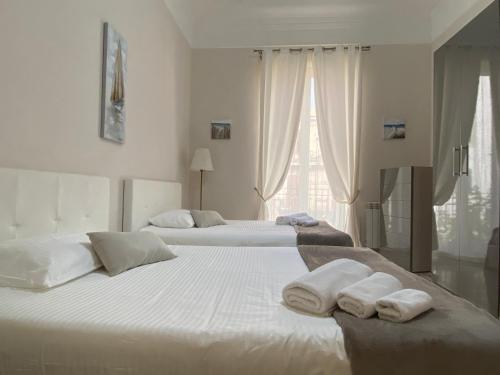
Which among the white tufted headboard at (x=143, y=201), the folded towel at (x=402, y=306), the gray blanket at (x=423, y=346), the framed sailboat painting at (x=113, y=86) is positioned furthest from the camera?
the white tufted headboard at (x=143, y=201)

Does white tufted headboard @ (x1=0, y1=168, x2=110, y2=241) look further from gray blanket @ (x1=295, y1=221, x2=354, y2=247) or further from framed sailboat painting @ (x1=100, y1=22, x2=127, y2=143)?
gray blanket @ (x1=295, y1=221, x2=354, y2=247)

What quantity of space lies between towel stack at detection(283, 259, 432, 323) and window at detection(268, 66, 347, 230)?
11.2 ft

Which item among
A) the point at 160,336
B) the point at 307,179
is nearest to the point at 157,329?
the point at 160,336

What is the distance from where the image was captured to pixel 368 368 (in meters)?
0.93

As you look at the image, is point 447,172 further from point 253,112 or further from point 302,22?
point 302,22

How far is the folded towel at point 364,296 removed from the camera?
3.78ft

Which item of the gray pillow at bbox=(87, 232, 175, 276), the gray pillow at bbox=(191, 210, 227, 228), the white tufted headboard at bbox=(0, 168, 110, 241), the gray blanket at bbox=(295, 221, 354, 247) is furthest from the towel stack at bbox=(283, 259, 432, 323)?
the gray pillow at bbox=(191, 210, 227, 228)

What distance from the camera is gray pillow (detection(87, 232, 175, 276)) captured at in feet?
5.79

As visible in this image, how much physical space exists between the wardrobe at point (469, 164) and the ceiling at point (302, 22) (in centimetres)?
130

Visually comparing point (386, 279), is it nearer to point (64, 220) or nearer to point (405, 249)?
point (64, 220)

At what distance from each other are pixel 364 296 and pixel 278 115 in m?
3.83

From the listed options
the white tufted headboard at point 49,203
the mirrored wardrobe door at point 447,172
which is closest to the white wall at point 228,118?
the mirrored wardrobe door at point 447,172

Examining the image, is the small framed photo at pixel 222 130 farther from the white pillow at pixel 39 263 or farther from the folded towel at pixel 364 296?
the folded towel at pixel 364 296

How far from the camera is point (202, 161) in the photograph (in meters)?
4.48
